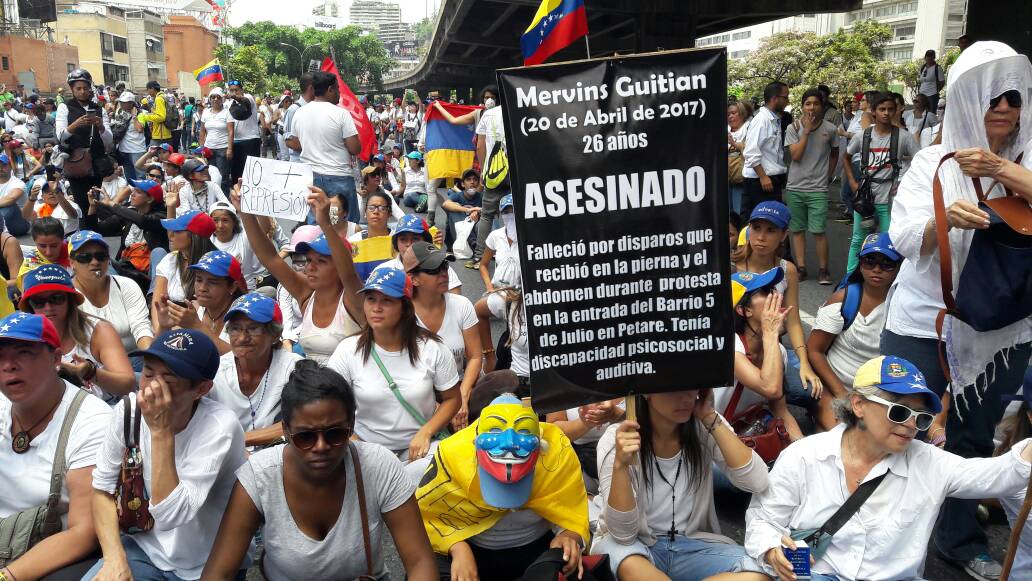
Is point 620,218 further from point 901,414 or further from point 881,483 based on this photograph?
point 881,483

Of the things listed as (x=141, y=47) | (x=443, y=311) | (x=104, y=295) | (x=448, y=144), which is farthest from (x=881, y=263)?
(x=141, y=47)

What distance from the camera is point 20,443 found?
3.30 meters

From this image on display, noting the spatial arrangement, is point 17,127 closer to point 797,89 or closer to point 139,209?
point 139,209

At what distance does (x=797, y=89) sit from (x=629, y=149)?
36.7 m

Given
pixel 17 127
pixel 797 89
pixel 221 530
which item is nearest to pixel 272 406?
pixel 221 530

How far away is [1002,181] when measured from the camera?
311 cm

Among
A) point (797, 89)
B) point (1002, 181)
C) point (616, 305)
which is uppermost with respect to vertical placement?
point (797, 89)

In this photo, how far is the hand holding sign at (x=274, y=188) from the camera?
5.56 metres

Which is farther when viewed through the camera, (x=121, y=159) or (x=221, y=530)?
(x=121, y=159)

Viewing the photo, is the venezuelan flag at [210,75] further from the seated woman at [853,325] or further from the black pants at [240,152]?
the seated woman at [853,325]

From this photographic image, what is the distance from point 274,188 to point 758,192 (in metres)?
5.61

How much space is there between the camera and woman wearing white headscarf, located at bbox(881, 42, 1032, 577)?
10.7ft

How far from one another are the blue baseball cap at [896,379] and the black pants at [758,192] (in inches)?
241

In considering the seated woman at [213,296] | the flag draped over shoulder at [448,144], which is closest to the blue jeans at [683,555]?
the seated woman at [213,296]
